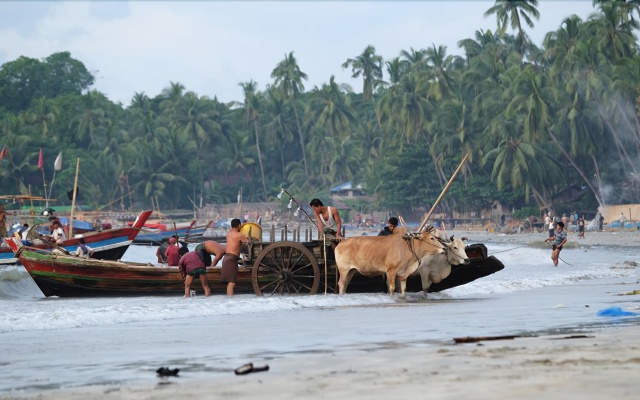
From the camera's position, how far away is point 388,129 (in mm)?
87875

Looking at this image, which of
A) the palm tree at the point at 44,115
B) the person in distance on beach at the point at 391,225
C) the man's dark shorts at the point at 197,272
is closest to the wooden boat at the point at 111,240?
the man's dark shorts at the point at 197,272

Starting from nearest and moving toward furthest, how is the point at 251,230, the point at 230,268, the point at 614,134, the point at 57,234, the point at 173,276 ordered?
the point at 230,268 → the point at 173,276 → the point at 251,230 → the point at 57,234 → the point at 614,134

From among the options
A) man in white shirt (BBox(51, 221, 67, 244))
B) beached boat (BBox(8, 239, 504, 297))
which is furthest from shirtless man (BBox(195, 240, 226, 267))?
man in white shirt (BBox(51, 221, 67, 244))

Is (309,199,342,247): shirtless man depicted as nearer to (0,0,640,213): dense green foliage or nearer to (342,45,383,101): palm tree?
(0,0,640,213): dense green foliage

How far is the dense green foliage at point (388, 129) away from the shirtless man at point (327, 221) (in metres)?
49.1

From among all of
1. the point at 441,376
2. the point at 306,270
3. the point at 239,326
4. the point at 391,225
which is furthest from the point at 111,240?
the point at 441,376

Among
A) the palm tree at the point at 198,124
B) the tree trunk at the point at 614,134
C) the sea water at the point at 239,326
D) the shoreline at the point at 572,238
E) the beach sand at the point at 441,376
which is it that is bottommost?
the sea water at the point at 239,326

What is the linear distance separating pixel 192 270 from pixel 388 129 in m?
70.3

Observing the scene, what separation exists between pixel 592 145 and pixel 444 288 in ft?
171

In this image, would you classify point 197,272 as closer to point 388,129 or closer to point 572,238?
point 572,238

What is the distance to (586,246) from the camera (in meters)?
48.0

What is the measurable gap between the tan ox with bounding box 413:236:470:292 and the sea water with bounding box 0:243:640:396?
385mm

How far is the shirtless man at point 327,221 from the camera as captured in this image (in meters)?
17.5

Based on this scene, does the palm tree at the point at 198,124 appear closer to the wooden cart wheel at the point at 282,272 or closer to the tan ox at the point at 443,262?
the wooden cart wheel at the point at 282,272
